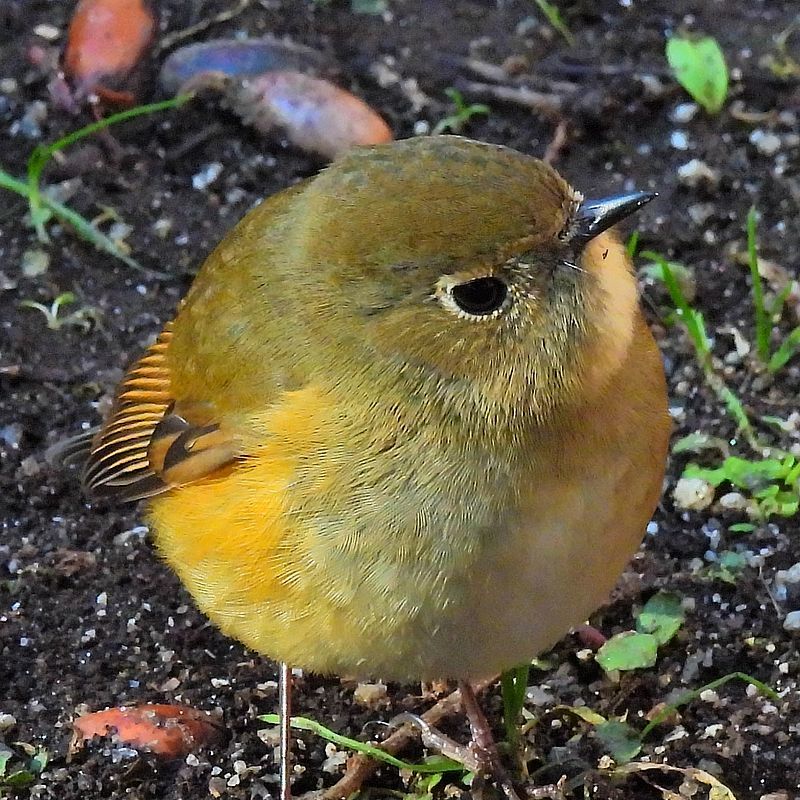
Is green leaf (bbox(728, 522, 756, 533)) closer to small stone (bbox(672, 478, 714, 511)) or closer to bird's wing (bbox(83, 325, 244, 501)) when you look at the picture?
small stone (bbox(672, 478, 714, 511))

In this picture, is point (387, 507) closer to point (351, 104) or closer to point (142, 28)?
point (351, 104)

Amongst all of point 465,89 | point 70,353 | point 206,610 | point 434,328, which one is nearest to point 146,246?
point 70,353

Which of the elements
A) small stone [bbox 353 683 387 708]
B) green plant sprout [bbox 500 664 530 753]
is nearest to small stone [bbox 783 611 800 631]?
green plant sprout [bbox 500 664 530 753]

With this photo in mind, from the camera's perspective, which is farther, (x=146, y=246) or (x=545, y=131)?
(x=545, y=131)

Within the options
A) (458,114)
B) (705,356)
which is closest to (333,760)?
(705,356)

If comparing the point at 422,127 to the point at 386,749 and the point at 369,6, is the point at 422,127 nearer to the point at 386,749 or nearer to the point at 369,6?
the point at 369,6

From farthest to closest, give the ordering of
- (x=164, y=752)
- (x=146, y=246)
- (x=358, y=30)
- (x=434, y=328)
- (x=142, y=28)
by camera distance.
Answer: (x=358, y=30) < (x=142, y=28) < (x=146, y=246) < (x=164, y=752) < (x=434, y=328)

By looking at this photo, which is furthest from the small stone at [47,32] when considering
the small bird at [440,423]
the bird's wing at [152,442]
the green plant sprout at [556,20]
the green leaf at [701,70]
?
the small bird at [440,423]
